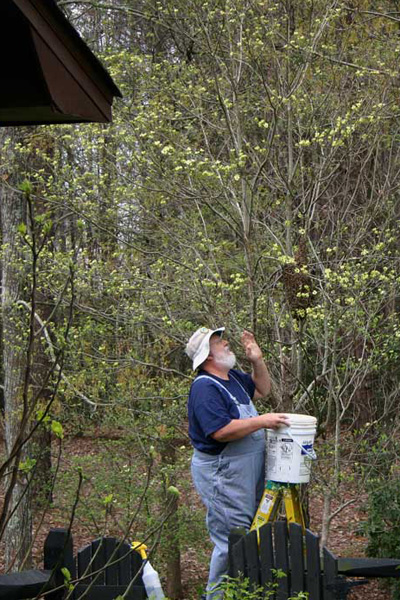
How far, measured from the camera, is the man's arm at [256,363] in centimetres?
502

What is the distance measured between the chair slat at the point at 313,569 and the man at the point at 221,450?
46cm

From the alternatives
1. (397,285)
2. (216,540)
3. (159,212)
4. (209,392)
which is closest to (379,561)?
(216,540)

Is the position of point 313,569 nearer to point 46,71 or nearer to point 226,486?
point 226,486

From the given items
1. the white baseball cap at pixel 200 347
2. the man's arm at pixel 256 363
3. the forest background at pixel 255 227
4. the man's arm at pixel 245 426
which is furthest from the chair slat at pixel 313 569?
the forest background at pixel 255 227

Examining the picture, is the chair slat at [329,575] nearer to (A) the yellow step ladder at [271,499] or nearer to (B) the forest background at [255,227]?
(A) the yellow step ladder at [271,499]

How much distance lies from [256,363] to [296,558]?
110 centimetres

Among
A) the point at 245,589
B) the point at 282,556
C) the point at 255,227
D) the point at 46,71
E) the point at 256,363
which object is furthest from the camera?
the point at 255,227

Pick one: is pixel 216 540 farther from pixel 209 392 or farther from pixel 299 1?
pixel 299 1

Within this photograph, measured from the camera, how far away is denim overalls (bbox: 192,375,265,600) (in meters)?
4.79

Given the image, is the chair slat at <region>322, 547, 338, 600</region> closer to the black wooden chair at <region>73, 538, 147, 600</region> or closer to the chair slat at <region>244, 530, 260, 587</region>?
the chair slat at <region>244, 530, 260, 587</region>

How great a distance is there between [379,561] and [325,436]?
3044 mm

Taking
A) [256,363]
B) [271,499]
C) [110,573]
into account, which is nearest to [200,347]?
[256,363]

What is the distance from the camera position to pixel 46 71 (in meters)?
2.35

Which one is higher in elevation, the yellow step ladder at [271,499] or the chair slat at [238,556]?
the yellow step ladder at [271,499]
